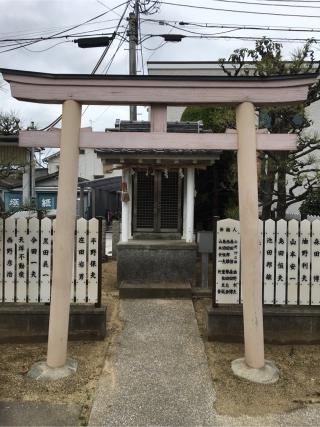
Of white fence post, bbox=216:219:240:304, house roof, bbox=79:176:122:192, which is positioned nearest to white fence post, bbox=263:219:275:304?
Answer: white fence post, bbox=216:219:240:304

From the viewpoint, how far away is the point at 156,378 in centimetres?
505

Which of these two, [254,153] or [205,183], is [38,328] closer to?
[254,153]

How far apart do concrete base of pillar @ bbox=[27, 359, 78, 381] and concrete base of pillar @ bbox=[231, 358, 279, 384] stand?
1.99m

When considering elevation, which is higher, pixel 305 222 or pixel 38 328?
pixel 305 222

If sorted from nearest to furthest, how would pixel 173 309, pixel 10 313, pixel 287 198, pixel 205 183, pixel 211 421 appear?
pixel 211 421 → pixel 10 313 → pixel 173 309 → pixel 287 198 → pixel 205 183

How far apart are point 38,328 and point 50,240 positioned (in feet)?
4.17

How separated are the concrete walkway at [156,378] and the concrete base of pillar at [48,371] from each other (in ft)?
1.41

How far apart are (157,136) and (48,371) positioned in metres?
3.08

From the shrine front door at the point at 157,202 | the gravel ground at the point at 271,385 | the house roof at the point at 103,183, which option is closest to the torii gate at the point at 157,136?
the gravel ground at the point at 271,385

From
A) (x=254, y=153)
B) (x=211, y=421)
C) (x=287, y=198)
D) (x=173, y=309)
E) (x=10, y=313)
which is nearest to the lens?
(x=211, y=421)

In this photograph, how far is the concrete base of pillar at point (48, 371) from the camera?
16.3ft

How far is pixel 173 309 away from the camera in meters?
7.88

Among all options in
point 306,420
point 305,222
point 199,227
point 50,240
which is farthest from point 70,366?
point 199,227

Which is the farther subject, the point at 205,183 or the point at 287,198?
the point at 205,183
